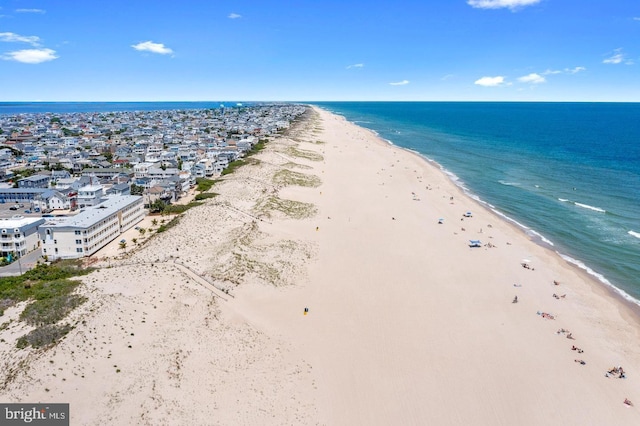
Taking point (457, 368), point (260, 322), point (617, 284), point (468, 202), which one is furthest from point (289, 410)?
point (468, 202)

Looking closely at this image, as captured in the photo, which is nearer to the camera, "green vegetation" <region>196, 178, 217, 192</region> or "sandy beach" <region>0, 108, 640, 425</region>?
"sandy beach" <region>0, 108, 640, 425</region>

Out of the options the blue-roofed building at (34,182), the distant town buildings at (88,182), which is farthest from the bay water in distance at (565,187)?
the blue-roofed building at (34,182)

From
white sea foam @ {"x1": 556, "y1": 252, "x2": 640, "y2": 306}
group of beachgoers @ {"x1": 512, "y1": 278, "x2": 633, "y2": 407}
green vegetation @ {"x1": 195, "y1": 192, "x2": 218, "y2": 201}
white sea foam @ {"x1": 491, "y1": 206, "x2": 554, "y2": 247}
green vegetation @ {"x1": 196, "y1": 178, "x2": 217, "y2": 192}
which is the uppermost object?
green vegetation @ {"x1": 196, "y1": 178, "x2": 217, "y2": 192}

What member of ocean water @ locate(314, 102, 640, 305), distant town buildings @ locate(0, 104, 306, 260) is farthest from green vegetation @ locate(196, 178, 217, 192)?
ocean water @ locate(314, 102, 640, 305)

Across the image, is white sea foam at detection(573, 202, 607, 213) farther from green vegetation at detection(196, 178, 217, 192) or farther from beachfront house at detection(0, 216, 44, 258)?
beachfront house at detection(0, 216, 44, 258)
